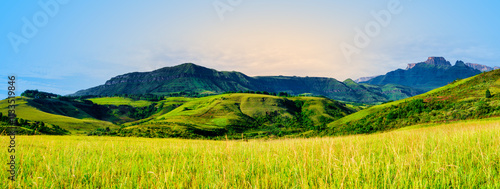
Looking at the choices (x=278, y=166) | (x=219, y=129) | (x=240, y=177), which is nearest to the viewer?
(x=240, y=177)

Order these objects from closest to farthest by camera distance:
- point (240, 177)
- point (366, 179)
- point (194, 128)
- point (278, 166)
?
1. point (366, 179)
2. point (240, 177)
3. point (278, 166)
4. point (194, 128)

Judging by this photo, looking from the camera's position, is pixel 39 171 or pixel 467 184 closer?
pixel 467 184

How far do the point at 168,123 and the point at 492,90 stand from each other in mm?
183312

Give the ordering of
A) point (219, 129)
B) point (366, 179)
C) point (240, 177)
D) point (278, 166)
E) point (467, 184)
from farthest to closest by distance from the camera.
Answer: point (219, 129), point (278, 166), point (240, 177), point (366, 179), point (467, 184)

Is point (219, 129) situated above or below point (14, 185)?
below

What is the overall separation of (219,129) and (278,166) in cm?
19314

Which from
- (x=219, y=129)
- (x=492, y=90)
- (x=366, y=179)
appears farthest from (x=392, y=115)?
(x=366, y=179)

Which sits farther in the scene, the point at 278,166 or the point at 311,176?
the point at 278,166

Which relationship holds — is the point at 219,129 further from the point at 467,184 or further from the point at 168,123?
the point at 467,184

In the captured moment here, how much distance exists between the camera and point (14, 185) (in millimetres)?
3871

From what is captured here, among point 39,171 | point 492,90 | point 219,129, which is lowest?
point 219,129

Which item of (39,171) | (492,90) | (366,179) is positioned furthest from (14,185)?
(492,90)

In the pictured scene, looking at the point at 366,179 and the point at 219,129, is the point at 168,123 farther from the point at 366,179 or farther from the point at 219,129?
the point at 366,179

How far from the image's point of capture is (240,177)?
4.03 meters
